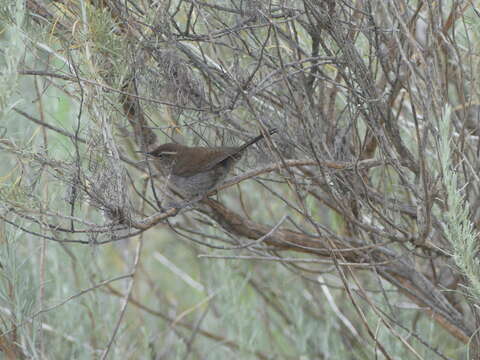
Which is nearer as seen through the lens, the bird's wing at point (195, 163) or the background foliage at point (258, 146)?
the background foliage at point (258, 146)

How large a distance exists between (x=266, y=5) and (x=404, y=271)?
152 cm

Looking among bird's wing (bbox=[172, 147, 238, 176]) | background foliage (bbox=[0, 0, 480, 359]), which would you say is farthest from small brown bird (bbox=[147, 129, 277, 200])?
background foliage (bbox=[0, 0, 480, 359])

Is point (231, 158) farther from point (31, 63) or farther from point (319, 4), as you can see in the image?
point (31, 63)

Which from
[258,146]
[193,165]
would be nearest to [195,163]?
[193,165]

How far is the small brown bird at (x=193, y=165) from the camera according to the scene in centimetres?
344

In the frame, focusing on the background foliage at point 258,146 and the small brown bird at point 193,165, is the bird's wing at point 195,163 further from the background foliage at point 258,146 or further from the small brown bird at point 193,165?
the background foliage at point 258,146

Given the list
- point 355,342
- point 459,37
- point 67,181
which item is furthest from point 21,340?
point 459,37

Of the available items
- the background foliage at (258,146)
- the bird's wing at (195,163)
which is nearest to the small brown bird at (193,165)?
the bird's wing at (195,163)

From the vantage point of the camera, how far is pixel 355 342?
4449mm

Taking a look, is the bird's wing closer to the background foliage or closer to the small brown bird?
the small brown bird

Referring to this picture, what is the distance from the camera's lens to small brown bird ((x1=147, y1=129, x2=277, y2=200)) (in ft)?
11.3

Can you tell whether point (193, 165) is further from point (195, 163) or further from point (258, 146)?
point (258, 146)

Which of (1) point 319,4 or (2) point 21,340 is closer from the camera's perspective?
(1) point 319,4

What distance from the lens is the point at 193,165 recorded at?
12.1ft
